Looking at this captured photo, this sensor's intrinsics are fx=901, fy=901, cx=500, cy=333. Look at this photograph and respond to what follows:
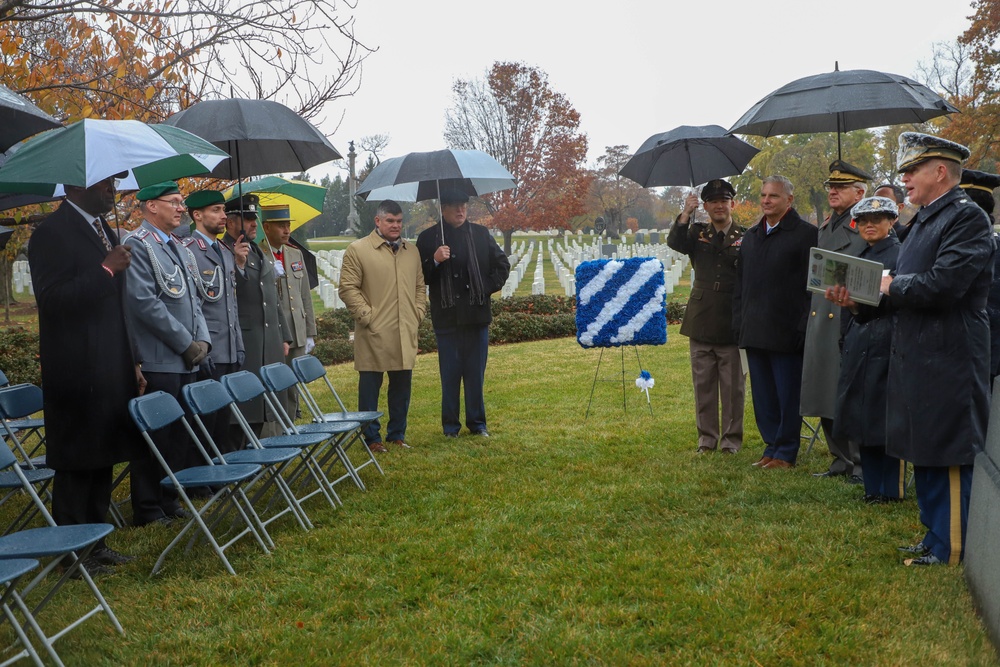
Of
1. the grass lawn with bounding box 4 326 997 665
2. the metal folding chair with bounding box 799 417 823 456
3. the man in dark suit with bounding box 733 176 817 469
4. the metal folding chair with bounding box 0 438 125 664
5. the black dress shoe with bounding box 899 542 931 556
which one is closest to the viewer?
the metal folding chair with bounding box 0 438 125 664

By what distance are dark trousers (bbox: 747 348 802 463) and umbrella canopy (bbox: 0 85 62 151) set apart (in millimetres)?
4896

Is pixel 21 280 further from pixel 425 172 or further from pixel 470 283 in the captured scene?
pixel 425 172

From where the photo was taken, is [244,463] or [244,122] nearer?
[244,463]

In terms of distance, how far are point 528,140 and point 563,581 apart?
32897 mm

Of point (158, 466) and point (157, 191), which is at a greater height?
point (157, 191)

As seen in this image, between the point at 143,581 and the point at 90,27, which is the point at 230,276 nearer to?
the point at 143,581

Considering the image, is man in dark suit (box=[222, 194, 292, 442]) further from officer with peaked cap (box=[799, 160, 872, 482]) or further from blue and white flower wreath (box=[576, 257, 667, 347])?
officer with peaked cap (box=[799, 160, 872, 482])

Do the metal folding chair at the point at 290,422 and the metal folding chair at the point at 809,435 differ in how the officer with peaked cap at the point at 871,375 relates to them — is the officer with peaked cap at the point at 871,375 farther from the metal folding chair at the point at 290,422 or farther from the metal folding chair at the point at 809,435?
the metal folding chair at the point at 290,422

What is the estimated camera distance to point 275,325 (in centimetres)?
703

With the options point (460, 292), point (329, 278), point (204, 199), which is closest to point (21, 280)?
point (329, 278)

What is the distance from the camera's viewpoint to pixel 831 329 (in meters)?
6.10

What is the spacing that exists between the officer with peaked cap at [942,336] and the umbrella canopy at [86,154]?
3.66m

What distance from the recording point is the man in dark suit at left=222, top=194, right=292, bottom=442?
6.77m

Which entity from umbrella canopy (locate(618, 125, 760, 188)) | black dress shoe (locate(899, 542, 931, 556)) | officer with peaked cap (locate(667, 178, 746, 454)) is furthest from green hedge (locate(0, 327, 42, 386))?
black dress shoe (locate(899, 542, 931, 556))
